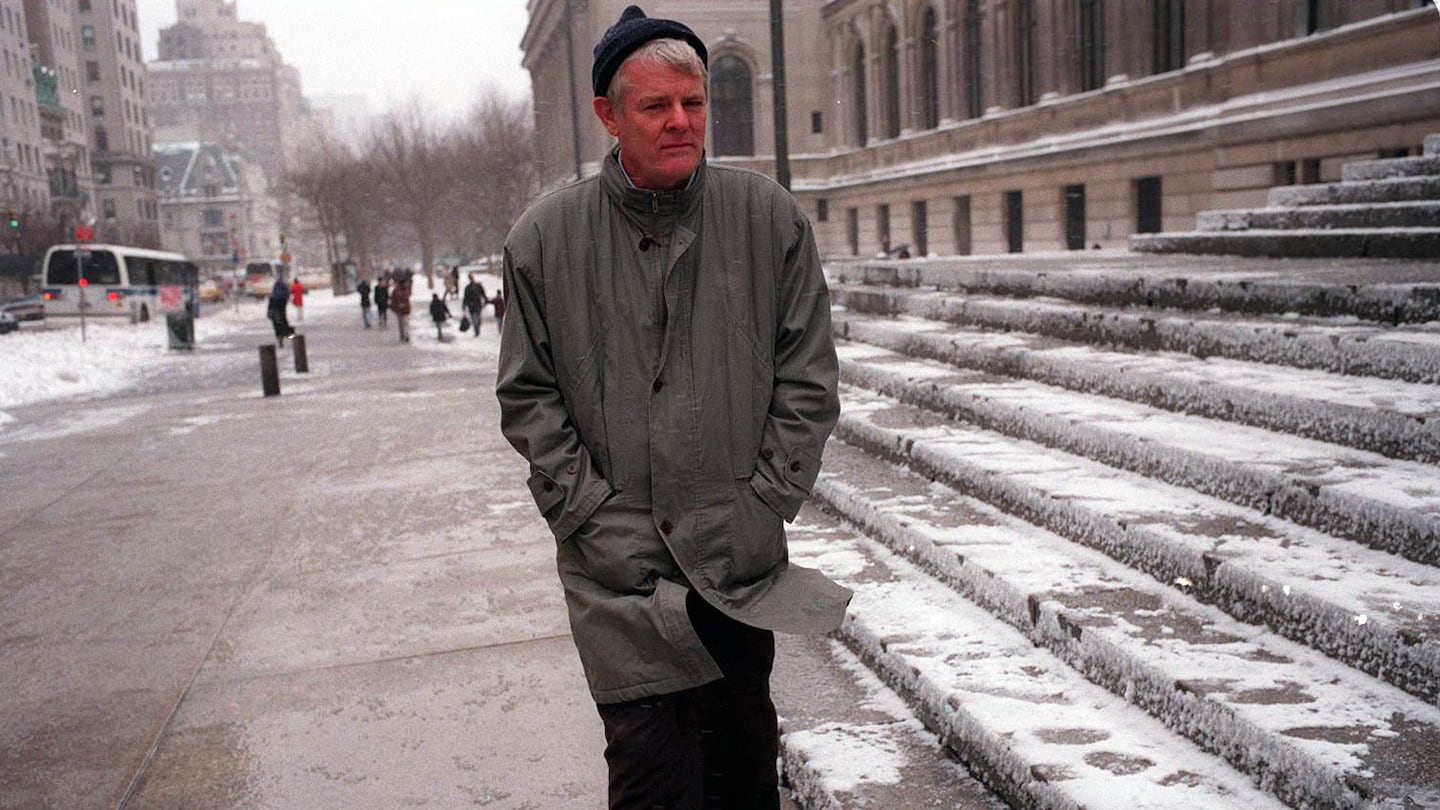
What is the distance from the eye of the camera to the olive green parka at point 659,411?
7.84 ft

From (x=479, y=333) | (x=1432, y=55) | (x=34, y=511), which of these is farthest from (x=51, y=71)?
(x=1432, y=55)

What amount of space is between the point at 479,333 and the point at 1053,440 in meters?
24.2

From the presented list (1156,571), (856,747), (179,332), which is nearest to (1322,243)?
(1156,571)

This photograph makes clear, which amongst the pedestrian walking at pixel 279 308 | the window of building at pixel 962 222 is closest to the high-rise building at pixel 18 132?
the pedestrian walking at pixel 279 308

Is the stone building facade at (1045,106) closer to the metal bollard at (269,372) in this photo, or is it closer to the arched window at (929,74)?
the arched window at (929,74)

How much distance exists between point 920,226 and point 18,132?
144 feet

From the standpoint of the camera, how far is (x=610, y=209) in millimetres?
2514

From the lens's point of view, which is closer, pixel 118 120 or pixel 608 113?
pixel 608 113

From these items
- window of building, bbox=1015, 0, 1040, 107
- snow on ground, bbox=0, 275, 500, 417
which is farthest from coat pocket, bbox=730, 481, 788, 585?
window of building, bbox=1015, 0, 1040, 107

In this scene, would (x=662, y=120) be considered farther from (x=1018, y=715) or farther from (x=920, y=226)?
(x=920, y=226)

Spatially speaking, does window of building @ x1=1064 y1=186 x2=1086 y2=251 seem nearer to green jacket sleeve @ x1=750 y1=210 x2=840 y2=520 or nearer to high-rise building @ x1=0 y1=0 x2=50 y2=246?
green jacket sleeve @ x1=750 y1=210 x2=840 y2=520

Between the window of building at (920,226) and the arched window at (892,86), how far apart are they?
391 cm

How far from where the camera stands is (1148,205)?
77.9 feet

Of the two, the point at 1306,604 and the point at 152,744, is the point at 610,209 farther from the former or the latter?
the point at 152,744
